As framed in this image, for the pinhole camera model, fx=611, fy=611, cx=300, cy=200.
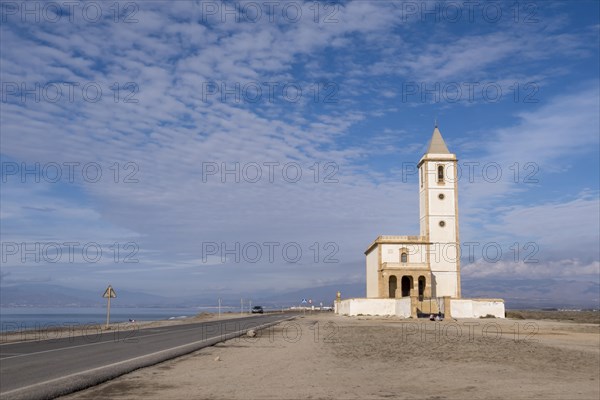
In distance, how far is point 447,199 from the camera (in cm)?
7756

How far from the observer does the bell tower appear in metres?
74.1

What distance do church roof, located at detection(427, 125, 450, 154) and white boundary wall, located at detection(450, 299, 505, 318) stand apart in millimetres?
24258

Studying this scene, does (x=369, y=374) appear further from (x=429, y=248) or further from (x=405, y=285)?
(x=405, y=285)

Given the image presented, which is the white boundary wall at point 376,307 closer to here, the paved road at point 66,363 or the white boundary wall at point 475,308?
the white boundary wall at point 475,308

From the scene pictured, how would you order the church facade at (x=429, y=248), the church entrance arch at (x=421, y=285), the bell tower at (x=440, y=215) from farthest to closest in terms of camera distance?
the bell tower at (x=440, y=215)
the church entrance arch at (x=421, y=285)
the church facade at (x=429, y=248)

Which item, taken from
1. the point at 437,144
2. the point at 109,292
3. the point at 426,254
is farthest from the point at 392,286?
the point at 109,292

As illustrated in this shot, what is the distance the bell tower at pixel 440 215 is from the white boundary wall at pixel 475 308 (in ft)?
34.4

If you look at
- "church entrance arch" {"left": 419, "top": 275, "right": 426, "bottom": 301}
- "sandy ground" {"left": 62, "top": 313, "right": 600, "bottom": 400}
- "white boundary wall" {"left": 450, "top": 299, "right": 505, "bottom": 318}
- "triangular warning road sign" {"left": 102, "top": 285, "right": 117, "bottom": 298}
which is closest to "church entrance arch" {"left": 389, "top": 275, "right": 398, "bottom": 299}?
"church entrance arch" {"left": 419, "top": 275, "right": 426, "bottom": 301}

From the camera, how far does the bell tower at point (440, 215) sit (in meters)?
74.1

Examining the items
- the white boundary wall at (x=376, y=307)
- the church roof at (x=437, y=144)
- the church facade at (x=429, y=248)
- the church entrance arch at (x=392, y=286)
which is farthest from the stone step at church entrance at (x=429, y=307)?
the church roof at (x=437, y=144)

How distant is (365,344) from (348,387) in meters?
13.0

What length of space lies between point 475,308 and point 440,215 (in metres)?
17.7

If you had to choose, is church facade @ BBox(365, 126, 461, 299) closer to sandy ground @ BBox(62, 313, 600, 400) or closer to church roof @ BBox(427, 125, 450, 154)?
church roof @ BBox(427, 125, 450, 154)

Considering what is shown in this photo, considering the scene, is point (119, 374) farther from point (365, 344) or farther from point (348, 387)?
point (365, 344)
